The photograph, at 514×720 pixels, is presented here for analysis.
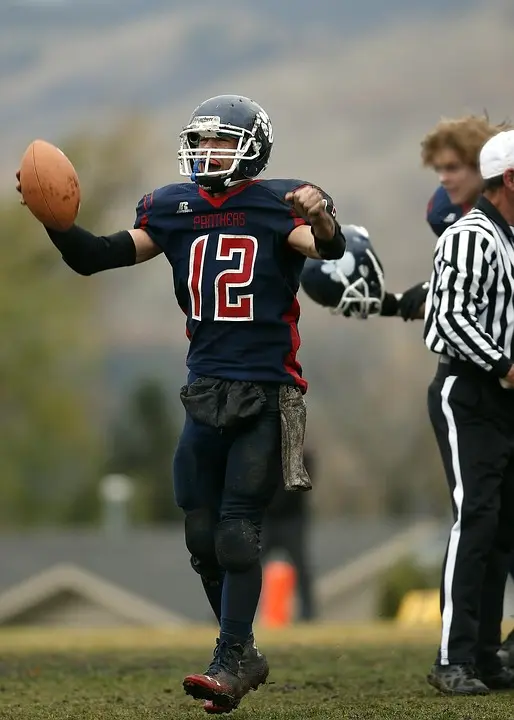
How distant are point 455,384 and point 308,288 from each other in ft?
3.80

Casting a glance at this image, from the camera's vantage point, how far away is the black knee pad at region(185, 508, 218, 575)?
501 centimetres

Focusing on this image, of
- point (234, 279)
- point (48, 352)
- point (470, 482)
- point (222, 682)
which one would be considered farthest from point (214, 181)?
point (48, 352)

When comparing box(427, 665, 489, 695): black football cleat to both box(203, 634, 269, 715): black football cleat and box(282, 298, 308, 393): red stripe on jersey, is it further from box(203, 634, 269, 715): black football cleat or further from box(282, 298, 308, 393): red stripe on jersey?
box(282, 298, 308, 393): red stripe on jersey

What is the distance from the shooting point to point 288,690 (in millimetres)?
5605

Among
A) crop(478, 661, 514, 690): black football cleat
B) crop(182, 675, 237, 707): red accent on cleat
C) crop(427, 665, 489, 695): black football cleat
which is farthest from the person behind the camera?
crop(478, 661, 514, 690): black football cleat

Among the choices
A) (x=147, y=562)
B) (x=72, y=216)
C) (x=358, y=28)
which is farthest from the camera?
(x=358, y=28)

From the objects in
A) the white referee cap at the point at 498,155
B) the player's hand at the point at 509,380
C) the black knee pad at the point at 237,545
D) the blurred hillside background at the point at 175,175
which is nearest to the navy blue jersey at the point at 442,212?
the white referee cap at the point at 498,155

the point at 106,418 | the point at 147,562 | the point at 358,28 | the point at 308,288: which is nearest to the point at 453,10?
the point at 358,28

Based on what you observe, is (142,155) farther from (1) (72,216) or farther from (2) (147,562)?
(1) (72,216)

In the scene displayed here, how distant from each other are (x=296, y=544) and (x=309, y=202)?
32.2 feet

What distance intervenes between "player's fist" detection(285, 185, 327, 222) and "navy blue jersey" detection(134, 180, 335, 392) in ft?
0.72

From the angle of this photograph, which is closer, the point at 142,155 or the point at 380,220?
the point at 142,155

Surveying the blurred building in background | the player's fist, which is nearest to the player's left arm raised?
the player's fist

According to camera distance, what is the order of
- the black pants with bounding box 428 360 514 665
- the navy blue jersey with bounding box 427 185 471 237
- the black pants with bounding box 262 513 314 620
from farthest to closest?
the black pants with bounding box 262 513 314 620 < the navy blue jersey with bounding box 427 185 471 237 < the black pants with bounding box 428 360 514 665
